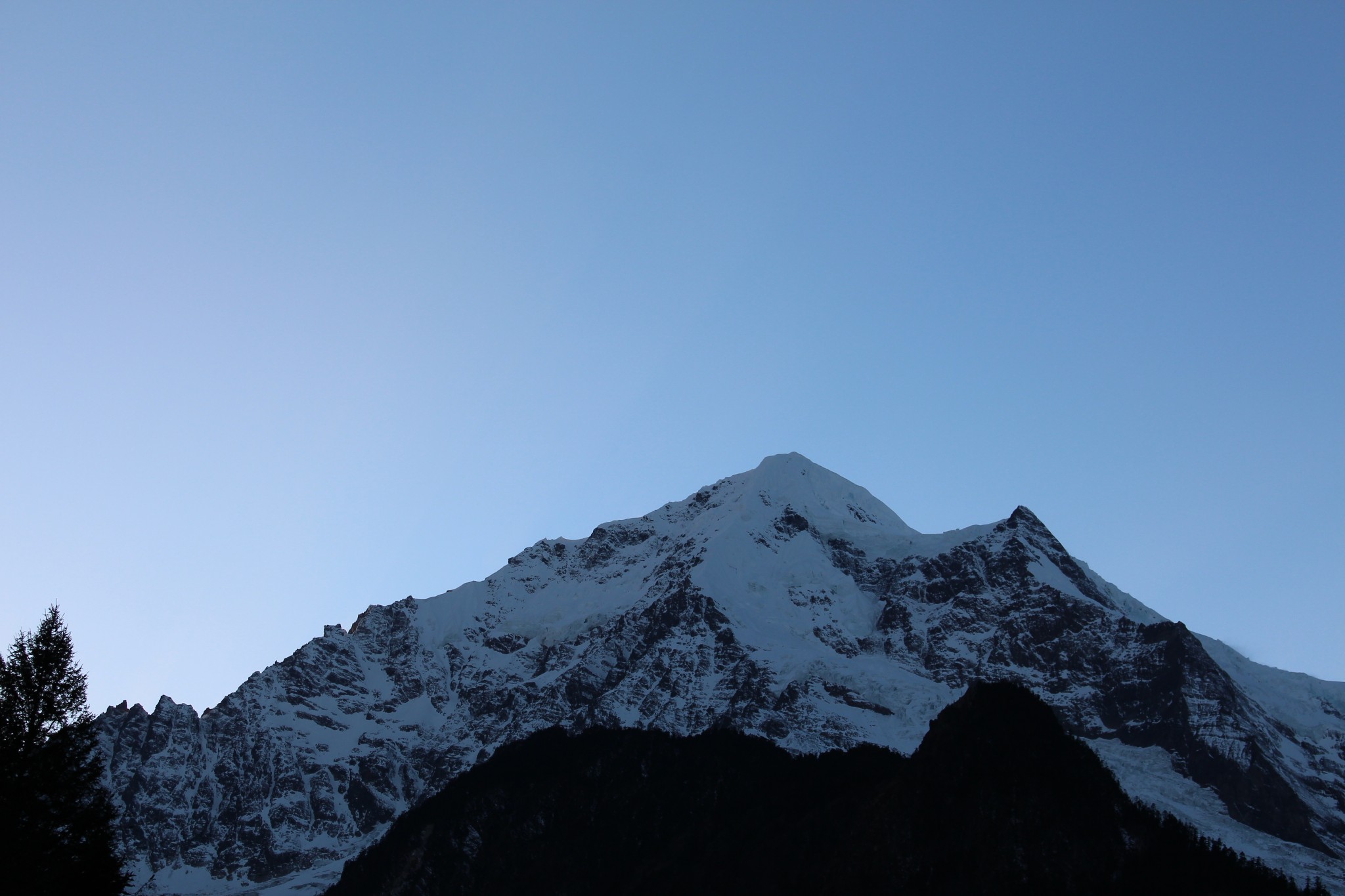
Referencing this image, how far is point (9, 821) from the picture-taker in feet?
113

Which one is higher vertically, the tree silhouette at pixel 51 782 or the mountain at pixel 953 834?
the tree silhouette at pixel 51 782

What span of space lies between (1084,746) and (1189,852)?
24.0m

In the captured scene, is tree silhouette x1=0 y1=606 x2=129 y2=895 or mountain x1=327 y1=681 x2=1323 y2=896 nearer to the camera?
tree silhouette x1=0 y1=606 x2=129 y2=895

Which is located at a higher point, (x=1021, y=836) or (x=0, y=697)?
(x=0, y=697)

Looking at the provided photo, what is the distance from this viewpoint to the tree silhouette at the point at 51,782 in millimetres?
34625

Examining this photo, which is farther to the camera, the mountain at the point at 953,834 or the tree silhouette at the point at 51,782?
the mountain at the point at 953,834

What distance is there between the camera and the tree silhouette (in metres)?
34.6

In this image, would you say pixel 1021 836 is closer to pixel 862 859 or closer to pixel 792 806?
pixel 862 859

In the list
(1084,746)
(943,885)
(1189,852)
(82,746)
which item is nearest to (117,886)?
(82,746)

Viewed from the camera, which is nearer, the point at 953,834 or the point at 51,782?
the point at 51,782

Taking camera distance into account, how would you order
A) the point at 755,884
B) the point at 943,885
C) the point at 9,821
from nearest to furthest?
1. the point at 9,821
2. the point at 943,885
3. the point at 755,884

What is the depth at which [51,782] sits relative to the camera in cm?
3606

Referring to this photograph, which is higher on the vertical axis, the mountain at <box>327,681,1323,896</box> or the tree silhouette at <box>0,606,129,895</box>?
the tree silhouette at <box>0,606,129,895</box>

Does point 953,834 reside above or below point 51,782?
below
